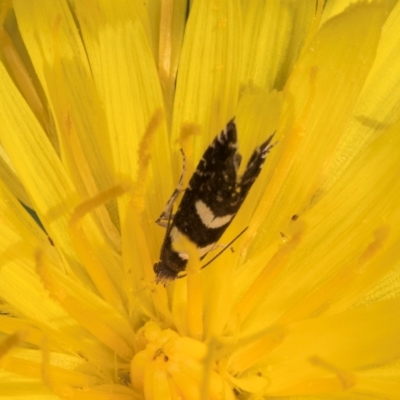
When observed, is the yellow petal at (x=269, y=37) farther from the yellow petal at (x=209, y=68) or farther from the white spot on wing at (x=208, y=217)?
the white spot on wing at (x=208, y=217)

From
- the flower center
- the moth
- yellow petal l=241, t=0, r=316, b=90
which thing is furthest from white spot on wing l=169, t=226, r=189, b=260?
yellow petal l=241, t=0, r=316, b=90

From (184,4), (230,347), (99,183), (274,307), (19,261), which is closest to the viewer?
(230,347)

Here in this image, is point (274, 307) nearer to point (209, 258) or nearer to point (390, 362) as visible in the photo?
point (209, 258)

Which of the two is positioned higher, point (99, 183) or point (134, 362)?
point (99, 183)

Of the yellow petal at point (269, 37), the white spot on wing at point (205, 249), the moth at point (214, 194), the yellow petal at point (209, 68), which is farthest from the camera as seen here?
the yellow petal at point (269, 37)

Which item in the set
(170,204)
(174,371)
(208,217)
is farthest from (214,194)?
(174,371)

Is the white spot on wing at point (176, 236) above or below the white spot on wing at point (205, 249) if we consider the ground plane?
above

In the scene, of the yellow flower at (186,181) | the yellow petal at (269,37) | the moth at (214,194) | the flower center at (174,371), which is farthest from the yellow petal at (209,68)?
the flower center at (174,371)

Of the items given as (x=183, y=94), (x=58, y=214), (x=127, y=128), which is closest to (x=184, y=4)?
(x=183, y=94)
